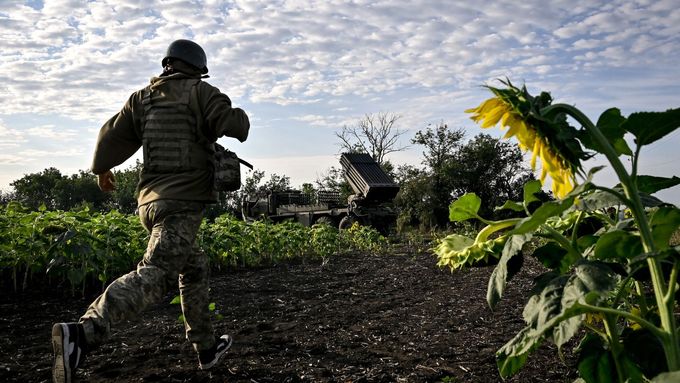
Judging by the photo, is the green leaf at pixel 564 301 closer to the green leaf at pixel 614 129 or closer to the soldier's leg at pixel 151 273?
the green leaf at pixel 614 129

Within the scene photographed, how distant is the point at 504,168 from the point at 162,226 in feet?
61.0

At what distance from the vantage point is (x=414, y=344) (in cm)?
325

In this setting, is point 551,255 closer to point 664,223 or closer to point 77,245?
point 664,223

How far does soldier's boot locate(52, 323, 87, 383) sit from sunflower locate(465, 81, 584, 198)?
76.9 inches

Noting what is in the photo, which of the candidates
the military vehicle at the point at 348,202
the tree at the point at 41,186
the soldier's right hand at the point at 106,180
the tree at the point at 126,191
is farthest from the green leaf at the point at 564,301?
the tree at the point at 41,186

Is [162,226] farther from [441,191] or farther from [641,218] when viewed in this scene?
[441,191]

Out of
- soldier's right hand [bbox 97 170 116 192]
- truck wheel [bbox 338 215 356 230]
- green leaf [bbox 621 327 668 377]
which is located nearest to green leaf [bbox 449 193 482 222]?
green leaf [bbox 621 327 668 377]

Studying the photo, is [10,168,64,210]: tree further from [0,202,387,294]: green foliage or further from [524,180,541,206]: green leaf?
[524,180,541,206]: green leaf

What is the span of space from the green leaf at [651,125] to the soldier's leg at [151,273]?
220cm

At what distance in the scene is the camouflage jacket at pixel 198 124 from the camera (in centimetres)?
290

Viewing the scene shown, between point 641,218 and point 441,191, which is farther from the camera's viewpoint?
point 441,191

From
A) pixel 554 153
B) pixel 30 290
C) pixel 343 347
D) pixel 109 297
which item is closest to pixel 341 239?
pixel 30 290

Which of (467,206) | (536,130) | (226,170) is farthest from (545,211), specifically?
(226,170)

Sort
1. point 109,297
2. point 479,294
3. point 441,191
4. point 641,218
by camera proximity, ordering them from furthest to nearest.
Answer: point 441,191, point 479,294, point 109,297, point 641,218
